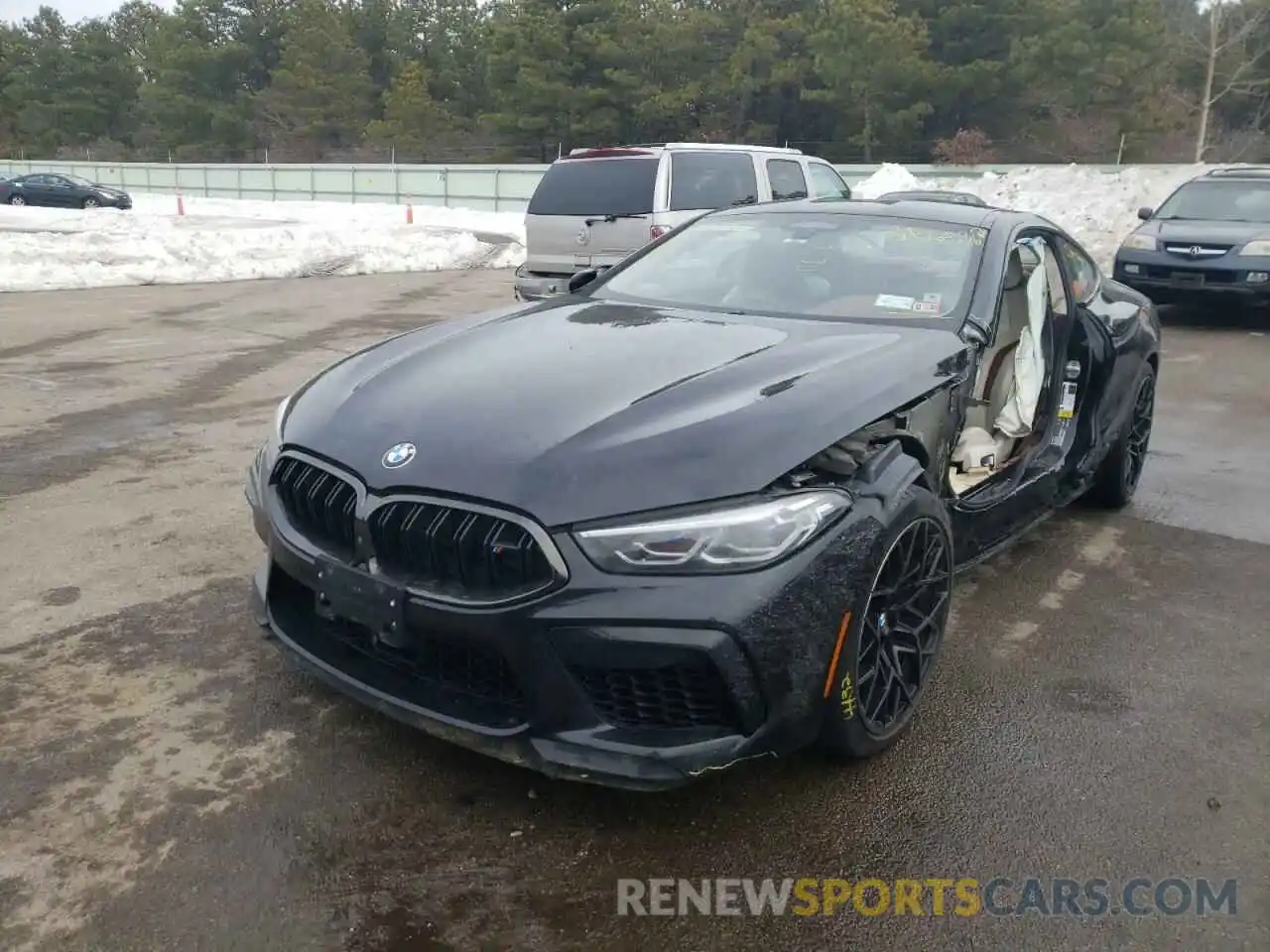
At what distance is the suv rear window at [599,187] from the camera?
10461mm

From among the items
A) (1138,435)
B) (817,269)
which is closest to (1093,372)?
(1138,435)

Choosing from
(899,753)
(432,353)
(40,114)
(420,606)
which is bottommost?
(899,753)

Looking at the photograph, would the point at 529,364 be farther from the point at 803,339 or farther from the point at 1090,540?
the point at 1090,540

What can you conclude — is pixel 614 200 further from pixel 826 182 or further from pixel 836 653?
pixel 836 653

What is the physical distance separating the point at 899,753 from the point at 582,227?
8.17 meters

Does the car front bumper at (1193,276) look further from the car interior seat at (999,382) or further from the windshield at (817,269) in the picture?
the windshield at (817,269)

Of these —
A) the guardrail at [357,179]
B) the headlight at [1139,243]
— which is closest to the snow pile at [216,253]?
the guardrail at [357,179]

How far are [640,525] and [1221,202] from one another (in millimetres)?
12111

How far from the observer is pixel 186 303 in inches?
521

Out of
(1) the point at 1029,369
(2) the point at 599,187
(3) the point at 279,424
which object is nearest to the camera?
(3) the point at 279,424

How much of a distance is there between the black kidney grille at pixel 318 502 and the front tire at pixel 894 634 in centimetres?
132

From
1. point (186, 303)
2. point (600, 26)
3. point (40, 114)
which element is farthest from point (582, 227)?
point (40, 114)

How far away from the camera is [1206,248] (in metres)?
11.0

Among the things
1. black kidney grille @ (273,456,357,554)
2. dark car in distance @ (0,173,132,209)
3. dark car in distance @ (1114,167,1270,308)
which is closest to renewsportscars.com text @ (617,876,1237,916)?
black kidney grille @ (273,456,357,554)
